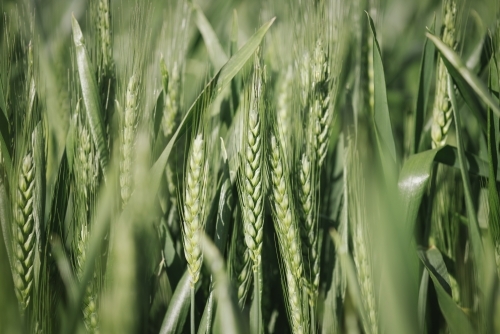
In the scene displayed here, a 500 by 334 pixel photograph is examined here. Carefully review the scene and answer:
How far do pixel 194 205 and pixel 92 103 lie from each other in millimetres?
201

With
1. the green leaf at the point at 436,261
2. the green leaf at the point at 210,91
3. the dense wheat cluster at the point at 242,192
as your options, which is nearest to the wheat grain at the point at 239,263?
the dense wheat cluster at the point at 242,192

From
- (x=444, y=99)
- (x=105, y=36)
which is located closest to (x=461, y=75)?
(x=444, y=99)

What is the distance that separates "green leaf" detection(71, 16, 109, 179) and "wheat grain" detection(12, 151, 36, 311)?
4.1 inches

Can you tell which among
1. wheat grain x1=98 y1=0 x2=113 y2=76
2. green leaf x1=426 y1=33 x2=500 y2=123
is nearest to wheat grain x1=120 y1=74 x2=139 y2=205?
wheat grain x1=98 y1=0 x2=113 y2=76

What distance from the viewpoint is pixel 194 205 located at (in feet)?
1.62

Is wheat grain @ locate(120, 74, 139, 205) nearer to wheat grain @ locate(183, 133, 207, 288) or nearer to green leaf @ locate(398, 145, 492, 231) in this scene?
wheat grain @ locate(183, 133, 207, 288)

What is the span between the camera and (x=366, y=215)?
490mm

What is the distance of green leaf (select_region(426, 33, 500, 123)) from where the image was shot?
0.52 m

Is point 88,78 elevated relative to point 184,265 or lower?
elevated

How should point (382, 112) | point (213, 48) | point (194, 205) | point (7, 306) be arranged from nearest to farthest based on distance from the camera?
1. point (7, 306)
2. point (194, 205)
3. point (382, 112)
4. point (213, 48)

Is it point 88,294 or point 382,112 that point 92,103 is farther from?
point 382,112

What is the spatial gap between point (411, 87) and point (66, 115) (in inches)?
34.3

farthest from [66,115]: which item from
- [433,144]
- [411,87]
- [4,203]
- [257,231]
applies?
[411,87]

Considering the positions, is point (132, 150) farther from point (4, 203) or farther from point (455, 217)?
point (455, 217)
